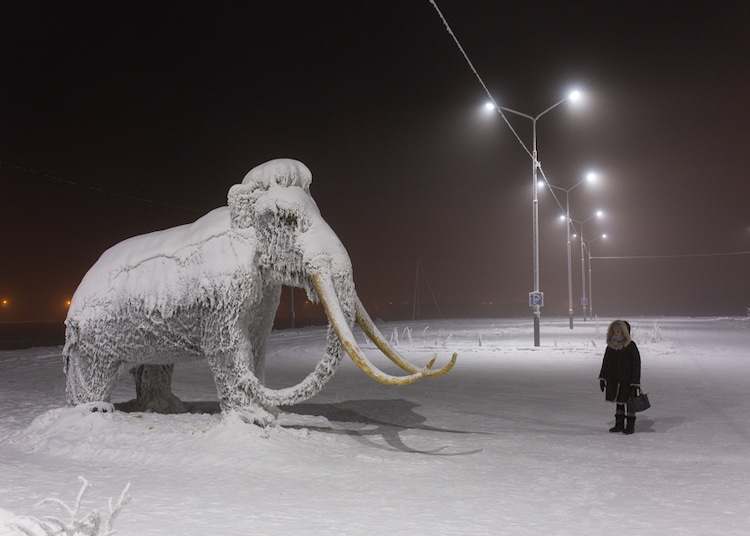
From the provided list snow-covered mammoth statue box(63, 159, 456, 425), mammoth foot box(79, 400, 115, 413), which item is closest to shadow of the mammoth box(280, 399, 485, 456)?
snow-covered mammoth statue box(63, 159, 456, 425)

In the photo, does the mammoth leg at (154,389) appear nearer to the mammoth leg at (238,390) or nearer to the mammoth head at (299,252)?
the mammoth leg at (238,390)

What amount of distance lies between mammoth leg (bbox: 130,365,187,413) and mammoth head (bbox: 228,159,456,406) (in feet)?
6.10

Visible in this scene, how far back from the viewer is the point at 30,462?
19.2 ft

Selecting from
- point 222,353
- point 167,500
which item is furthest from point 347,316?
point 167,500

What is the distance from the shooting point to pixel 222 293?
6539mm

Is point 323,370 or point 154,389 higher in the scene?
point 323,370

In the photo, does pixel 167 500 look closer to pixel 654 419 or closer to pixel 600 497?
pixel 600 497

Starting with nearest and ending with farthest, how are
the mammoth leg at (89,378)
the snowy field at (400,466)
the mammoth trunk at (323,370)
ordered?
1. the snowy field at (400,466)
2. the mammoth trunk at (323,370)
3. the mammoth leg at (89,378)

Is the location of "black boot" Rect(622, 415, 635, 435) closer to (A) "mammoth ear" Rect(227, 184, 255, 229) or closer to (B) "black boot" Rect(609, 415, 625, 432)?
(B) "black boot" Rect(609, 415, 625, 432)

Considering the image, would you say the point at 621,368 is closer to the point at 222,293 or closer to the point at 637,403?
the point at 637,403

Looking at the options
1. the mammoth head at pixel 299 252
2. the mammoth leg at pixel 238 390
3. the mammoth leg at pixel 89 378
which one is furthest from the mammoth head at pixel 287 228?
the mammoth leg at pixel 89 378

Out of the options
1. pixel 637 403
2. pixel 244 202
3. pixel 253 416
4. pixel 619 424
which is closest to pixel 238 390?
pixel 253 416

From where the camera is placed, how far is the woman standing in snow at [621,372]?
7.56 metres

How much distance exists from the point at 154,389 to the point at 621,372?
5112 mm
